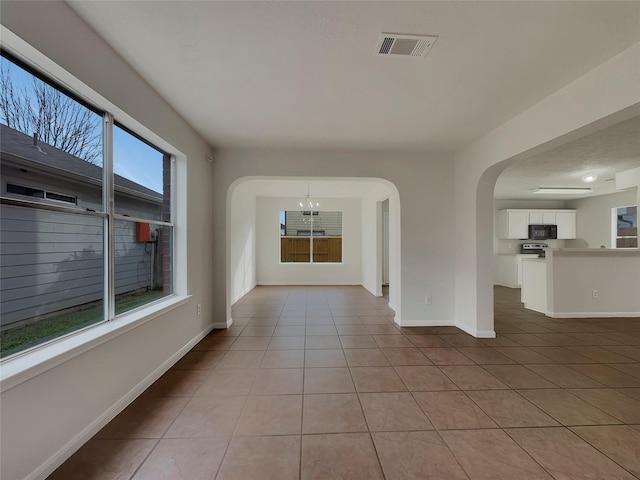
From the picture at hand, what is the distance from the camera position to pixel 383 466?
58.6 inches

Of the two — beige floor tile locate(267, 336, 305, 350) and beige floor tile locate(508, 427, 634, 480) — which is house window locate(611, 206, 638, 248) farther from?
beige floor tile locate(267, 336, 305, 350)

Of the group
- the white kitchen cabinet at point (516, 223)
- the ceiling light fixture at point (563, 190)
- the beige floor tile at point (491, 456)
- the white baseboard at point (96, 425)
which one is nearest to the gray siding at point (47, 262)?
the white baseboard at point (96, 425)

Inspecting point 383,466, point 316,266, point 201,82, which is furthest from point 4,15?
point 316,266

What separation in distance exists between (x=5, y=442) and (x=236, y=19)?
2411 millimetres

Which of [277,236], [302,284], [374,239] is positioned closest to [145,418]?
[374,239]

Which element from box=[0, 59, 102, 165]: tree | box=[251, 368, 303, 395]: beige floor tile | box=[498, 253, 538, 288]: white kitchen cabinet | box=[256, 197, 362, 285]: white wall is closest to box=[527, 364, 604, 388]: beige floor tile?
box=[251, 368, 303, 395]: beige floor tile

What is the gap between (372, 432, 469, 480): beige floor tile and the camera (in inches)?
56.6

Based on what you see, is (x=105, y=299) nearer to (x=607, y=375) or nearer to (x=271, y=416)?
A: (x=271, y=416)

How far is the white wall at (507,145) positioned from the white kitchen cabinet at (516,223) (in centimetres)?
464

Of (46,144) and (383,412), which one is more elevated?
(46,144)

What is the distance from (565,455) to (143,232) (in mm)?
3441

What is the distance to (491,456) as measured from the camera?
1556 mm

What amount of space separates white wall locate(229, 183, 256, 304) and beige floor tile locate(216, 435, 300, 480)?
3.93m

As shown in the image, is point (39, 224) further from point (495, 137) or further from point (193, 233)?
point (495, 137)
